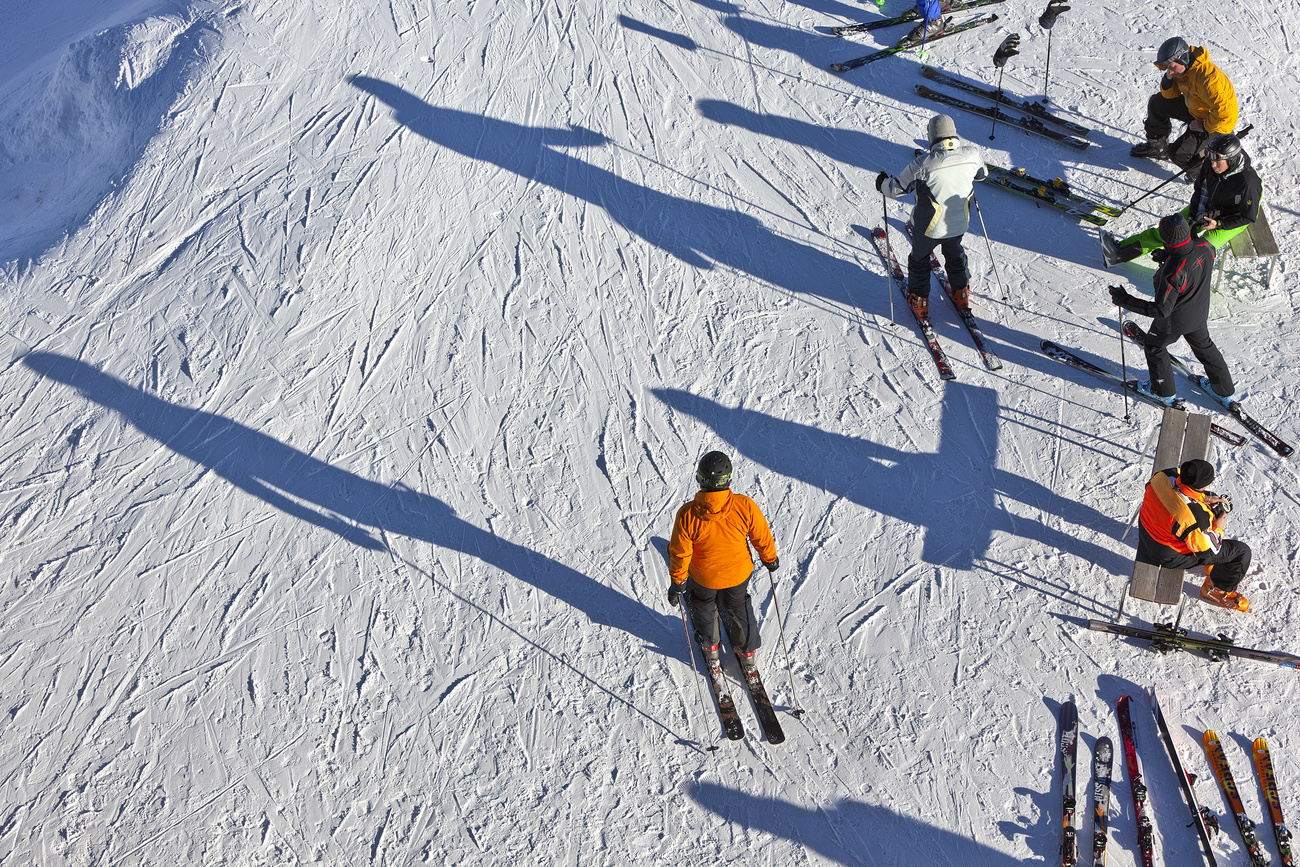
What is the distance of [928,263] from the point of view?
6.64 metres

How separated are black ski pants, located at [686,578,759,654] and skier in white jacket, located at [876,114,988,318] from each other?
3.31m

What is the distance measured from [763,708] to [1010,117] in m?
7.05

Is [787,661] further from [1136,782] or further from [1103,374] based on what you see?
[1103,374]

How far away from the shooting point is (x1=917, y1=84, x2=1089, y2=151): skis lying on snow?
8320mm

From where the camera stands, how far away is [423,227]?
324 inches

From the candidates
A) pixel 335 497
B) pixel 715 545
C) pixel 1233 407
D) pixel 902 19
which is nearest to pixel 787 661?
pixel 715 545

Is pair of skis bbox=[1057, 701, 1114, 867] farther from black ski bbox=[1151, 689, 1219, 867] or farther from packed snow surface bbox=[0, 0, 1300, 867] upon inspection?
black ski bbox=[1151, 689, 1219, 867]

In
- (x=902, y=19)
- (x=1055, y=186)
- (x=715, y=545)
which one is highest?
(x=902, y=19)

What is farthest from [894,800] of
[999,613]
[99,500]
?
[99,500]

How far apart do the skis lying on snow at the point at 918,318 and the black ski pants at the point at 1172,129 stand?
288 cm

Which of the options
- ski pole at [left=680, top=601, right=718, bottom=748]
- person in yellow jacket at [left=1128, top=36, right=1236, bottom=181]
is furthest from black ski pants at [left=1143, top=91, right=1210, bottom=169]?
ski pole at [left=680, top=601, right=718, bottom=748]

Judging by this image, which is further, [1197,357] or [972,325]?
[972,325]

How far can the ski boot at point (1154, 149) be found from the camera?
7.90m

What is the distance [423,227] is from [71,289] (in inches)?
144
